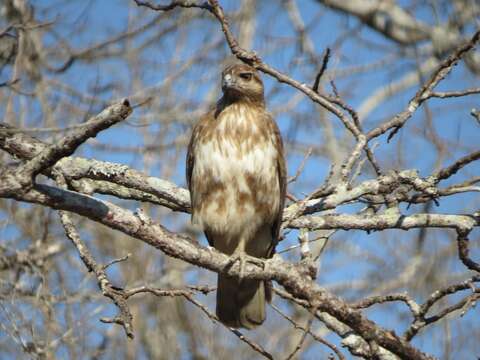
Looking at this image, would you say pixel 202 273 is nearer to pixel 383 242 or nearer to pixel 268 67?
pixel 383 242

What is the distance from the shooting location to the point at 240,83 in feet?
17.9

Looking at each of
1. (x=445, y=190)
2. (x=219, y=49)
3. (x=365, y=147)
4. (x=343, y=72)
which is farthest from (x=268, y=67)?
(x=343, y=72)

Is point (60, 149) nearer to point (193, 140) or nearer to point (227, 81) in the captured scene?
point (193, 140)

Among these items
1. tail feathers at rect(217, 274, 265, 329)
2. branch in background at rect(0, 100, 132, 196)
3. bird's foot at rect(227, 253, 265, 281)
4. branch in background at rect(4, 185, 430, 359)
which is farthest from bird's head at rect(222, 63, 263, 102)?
branch in background at rect(0, 100, 132, 196)

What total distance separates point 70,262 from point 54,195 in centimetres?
435

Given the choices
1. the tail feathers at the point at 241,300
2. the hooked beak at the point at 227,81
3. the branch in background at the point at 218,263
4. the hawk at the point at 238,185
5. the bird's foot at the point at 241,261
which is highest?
the hooked beak at the point at 227,81

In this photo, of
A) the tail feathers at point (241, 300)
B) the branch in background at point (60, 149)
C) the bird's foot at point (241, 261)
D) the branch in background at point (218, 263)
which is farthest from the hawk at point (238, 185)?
the branch in background at point (60, 149)

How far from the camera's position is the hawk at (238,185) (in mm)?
5062

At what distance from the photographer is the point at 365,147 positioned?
4.25 metres

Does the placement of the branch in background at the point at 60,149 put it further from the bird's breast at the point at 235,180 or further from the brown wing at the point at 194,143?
the brown wing at the point at 194,143

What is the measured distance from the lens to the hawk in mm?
A: 5062

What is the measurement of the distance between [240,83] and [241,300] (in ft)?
5.05

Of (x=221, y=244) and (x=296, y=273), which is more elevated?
(x=221, y=244)

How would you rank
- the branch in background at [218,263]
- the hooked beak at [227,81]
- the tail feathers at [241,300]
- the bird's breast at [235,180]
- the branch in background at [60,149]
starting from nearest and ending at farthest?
the branch in background at [60,149] < the branch in background at [218,263] < the bird's breast at [235,180] < the tail feathers at [241,300] < the hooked beak at [227,81]
